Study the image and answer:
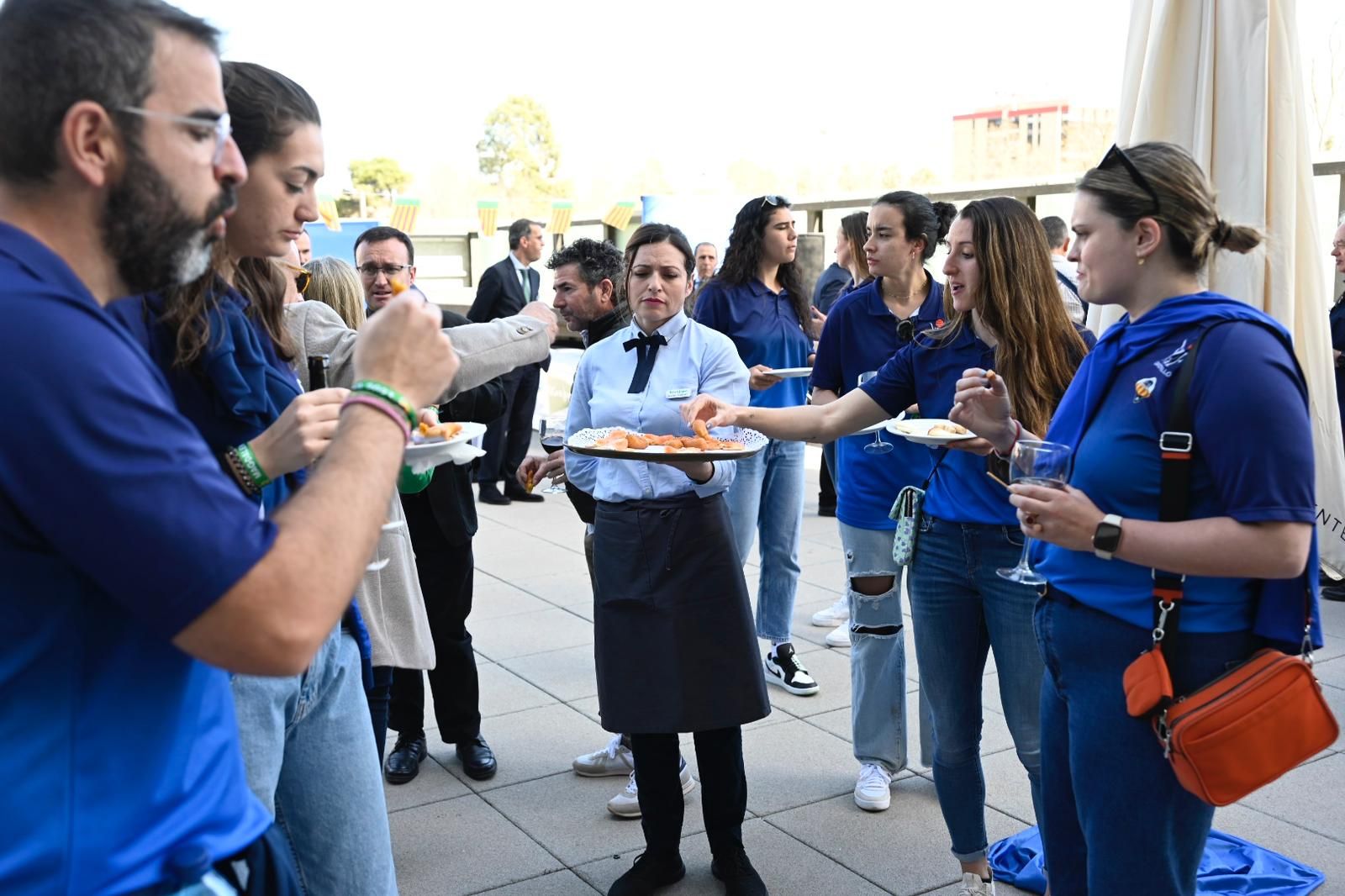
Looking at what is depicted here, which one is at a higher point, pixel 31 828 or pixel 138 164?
pixel 138 164

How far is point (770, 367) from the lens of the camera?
6426 mm

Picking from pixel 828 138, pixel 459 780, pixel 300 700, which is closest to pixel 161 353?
pixel 300 700

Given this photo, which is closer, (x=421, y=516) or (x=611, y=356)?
(x=611, y=356)

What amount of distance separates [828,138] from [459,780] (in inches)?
3600

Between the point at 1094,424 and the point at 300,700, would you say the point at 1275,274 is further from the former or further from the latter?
the point at 300,700

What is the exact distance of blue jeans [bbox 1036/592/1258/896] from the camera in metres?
2.35

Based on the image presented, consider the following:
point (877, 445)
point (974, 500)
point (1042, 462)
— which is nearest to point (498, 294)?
point (877, 445)

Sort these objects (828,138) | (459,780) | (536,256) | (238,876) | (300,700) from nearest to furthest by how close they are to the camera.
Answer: (238,876), (300,700), (459,780), (536,256), (828,138)

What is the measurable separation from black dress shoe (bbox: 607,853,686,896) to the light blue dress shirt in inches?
48.1

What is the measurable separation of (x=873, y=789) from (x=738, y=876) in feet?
2.86

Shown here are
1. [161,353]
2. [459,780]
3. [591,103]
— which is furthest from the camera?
[591,103]

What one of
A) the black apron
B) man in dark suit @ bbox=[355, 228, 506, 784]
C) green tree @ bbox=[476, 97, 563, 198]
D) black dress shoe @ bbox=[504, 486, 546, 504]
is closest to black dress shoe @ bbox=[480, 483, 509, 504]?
black dress shoe @ bbox=[504, 486, 546, 504]

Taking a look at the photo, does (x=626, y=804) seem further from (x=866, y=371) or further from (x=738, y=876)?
(x=866, y=371)

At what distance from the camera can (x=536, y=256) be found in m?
10.8
